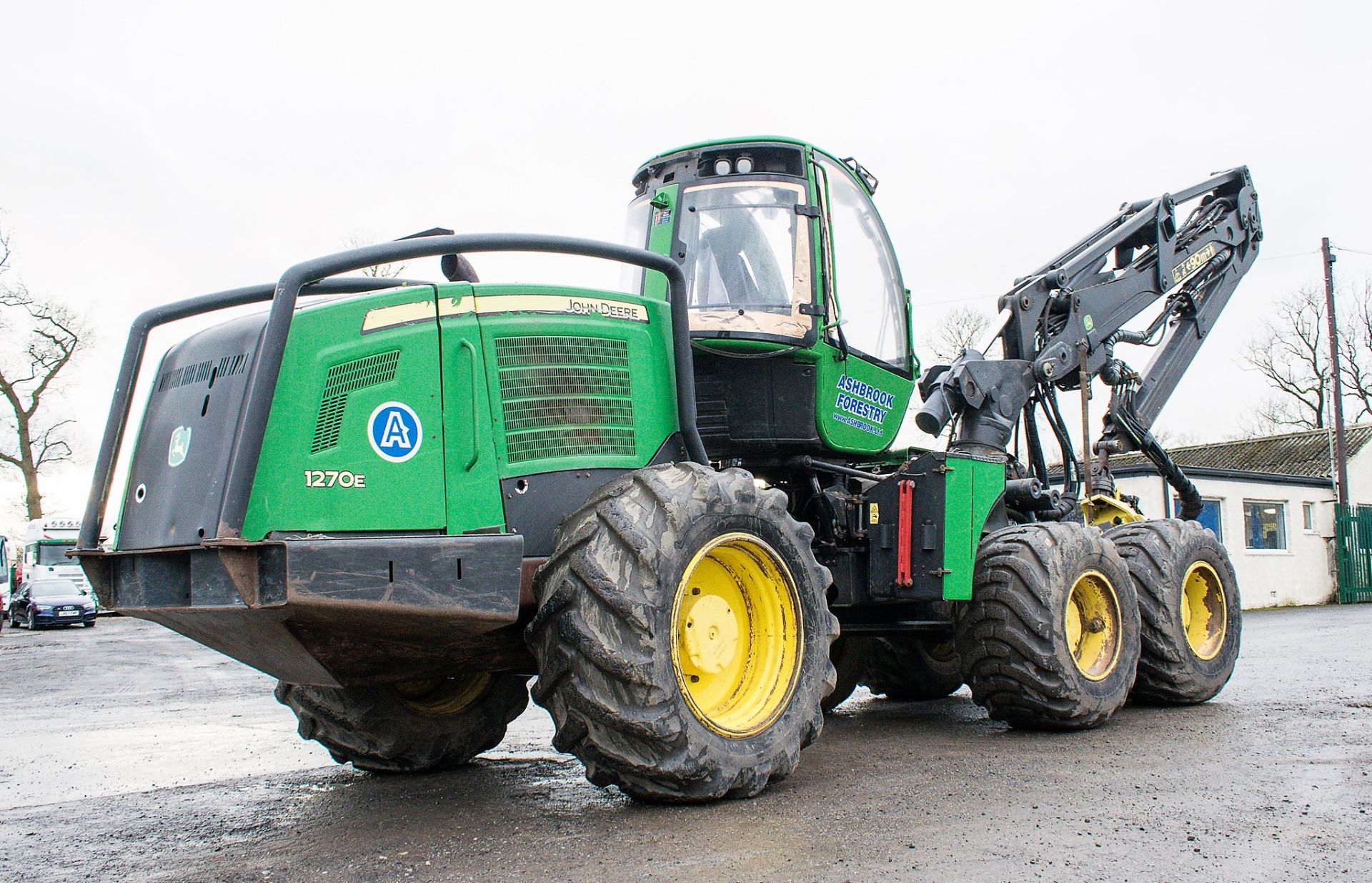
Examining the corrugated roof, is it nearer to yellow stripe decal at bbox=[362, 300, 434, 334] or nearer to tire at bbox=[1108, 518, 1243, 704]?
tire at bbox=[1108, 518, 1243, 704]

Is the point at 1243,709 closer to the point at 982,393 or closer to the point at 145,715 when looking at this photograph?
the point at 982,393

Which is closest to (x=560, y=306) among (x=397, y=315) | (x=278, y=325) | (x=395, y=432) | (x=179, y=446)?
(x=397, y=315)

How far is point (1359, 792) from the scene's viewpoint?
509 cm

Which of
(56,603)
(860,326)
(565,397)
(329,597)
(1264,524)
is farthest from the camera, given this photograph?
(1264,524)

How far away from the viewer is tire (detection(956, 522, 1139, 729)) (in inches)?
272

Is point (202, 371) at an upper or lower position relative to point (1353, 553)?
upper

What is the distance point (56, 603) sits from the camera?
1152 inches

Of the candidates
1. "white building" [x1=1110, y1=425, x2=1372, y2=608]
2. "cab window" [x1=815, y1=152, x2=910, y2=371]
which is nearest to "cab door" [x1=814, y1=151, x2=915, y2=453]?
"cab window" [x1=815, y1=152, x2=910, y2=371]

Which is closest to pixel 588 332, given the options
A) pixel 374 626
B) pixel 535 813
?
pixel 374 626

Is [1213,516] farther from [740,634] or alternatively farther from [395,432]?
[395,432]

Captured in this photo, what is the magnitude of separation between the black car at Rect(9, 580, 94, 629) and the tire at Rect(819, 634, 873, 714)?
84.6 ft

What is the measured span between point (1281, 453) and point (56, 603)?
36.1 meters

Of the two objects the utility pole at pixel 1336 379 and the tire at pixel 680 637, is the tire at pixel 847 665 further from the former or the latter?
the utility pole at pixel 1336 379

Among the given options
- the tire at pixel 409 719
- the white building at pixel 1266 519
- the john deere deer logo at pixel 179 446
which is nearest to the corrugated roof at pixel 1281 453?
the white building at pixel 1266 519
